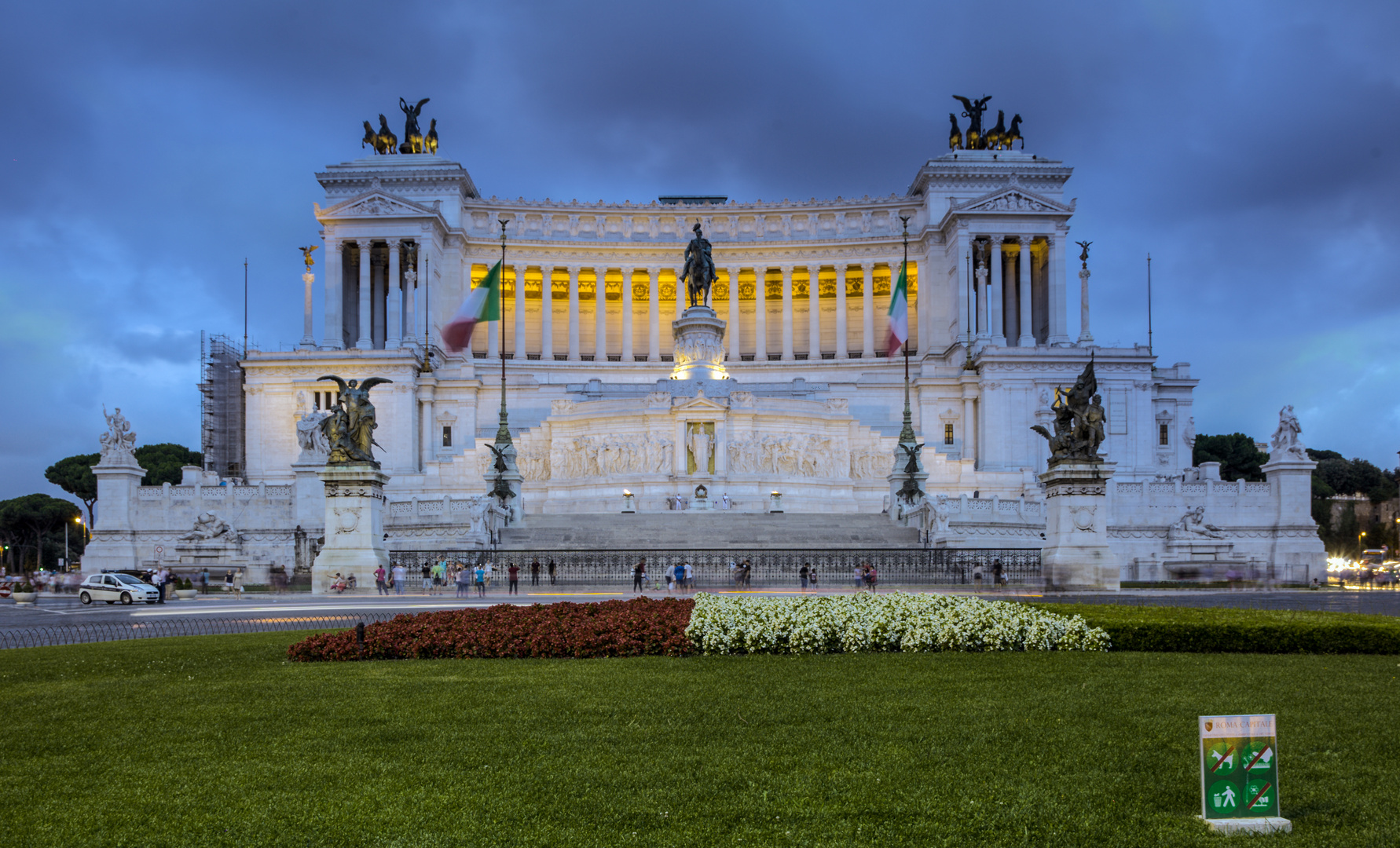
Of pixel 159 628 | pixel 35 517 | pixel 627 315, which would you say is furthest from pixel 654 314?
pixel 159 628

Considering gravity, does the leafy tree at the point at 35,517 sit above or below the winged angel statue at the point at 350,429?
below

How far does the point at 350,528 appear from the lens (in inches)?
1280

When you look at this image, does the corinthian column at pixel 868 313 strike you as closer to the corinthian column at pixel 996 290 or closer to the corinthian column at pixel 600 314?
the corinthian column at pixel 996 290

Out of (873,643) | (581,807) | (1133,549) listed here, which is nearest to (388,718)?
(581,807)

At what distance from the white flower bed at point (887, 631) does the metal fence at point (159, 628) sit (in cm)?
824

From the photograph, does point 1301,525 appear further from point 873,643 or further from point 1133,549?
point 873,643

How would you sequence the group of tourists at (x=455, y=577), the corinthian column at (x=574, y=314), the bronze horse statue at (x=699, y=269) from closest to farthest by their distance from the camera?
the group of tourists at (x=455, y=577)
the bronze horse statue at (x=699, y=269)
the corinthian column at (x=574, y=314)

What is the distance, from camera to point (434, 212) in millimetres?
84938

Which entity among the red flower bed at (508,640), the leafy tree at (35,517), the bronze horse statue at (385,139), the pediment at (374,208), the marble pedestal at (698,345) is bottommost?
the leafy tree at (35,517)

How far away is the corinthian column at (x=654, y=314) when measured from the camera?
9469 centimetres

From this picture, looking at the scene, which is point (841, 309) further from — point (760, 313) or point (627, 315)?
point (627, 315)

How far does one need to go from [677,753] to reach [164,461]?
102707mm

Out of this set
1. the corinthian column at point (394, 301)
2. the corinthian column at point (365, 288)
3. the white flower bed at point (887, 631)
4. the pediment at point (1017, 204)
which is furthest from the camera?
the pediment at point (1017, 204)

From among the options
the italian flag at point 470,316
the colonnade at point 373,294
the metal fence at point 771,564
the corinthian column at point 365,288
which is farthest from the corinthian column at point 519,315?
the metal fence at point 771,564
